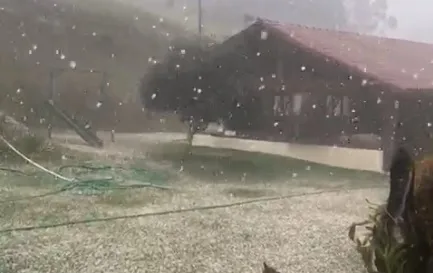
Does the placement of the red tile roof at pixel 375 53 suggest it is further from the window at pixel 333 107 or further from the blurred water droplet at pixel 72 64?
the blurred water droplet at pixel 72 64

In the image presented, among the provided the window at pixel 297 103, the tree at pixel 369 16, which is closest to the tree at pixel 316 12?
the tree at pixel 369 16

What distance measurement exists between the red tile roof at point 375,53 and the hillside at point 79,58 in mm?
168

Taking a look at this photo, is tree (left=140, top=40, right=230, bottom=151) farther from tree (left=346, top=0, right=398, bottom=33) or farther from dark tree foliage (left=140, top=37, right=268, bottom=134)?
tree (left=346, top=0, right=398, bottom=33)

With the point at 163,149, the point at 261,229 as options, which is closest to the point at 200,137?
the point at 163,149

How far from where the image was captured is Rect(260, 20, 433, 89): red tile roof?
0.78 metres

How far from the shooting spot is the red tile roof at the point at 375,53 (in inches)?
30.5

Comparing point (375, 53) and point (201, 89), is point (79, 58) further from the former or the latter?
point (375, 53)

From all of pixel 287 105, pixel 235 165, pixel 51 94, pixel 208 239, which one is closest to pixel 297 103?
pixel 287 105

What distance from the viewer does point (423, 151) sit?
2.47ft

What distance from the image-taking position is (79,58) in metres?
0.81

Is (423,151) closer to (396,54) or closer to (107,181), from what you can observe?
(396,54)

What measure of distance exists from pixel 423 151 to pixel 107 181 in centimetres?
43

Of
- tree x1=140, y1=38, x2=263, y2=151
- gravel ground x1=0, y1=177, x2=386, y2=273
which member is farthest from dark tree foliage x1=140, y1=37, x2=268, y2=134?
gravel ground x1=0, y1=177, x2=386, y2=273

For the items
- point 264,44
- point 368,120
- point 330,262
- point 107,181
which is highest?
point 264,44
